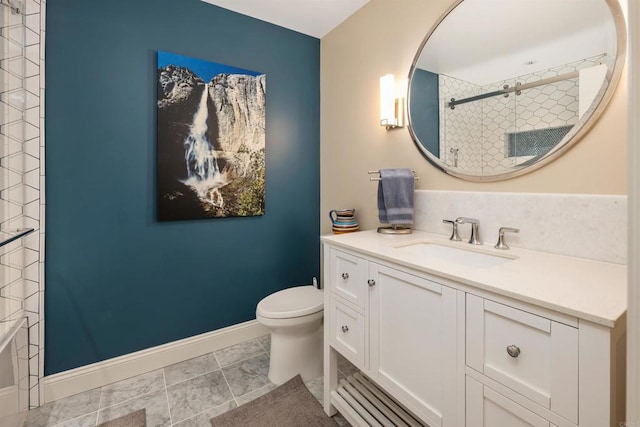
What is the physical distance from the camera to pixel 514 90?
4.27 feet

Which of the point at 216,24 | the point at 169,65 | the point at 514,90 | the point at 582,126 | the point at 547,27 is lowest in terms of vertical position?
the point at 582,126

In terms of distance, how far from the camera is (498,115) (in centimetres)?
136

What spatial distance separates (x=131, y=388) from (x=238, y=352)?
2.09 ft

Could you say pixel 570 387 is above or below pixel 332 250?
below

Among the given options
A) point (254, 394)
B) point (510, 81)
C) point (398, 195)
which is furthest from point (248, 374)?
point (510, 81)

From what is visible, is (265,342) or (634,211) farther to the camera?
(265,342)

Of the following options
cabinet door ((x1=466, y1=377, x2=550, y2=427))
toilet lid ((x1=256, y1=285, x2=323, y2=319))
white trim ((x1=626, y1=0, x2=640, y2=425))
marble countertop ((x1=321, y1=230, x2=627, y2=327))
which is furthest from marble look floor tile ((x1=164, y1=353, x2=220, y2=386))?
white trim ((x1=626, y1=0, x2=640, y2=425))

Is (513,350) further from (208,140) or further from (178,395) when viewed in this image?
(208,140)

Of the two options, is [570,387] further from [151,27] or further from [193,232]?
[151,27]

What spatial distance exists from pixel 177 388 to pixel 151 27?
7.06ft

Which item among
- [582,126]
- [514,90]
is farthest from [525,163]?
[514,90]

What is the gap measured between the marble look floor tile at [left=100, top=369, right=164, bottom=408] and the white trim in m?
2.03

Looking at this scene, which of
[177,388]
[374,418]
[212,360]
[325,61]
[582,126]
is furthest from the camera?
[325,61]

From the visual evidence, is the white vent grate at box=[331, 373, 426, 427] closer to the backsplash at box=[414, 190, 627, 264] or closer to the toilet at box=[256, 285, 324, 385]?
the toilet at box=[256, 285, 324, 385]
